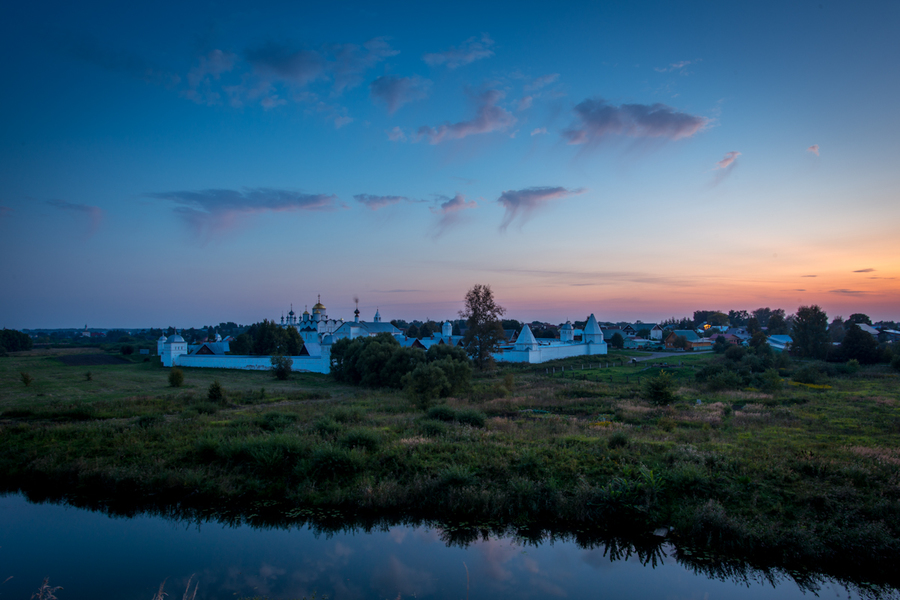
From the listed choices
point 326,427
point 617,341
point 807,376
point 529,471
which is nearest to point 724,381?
point 807,376

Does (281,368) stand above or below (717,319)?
below

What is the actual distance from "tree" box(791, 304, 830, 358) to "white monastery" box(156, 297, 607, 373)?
64.6 ft

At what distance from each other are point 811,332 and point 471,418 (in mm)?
47349

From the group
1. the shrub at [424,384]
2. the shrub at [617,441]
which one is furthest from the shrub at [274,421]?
the shrub at [617,441]

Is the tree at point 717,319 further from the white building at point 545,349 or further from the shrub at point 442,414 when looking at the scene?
the shrub at point 442,414

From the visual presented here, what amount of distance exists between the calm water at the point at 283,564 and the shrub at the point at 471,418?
6.92 meters

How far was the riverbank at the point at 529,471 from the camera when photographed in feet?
28.7

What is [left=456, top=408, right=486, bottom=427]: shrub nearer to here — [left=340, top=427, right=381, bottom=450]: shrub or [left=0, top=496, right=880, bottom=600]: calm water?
[left=340, top=427, right=381, bottom=450]: shrub

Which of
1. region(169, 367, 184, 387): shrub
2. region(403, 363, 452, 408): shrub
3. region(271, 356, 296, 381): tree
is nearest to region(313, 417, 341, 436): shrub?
region(403, 363, 452, 408): shrub

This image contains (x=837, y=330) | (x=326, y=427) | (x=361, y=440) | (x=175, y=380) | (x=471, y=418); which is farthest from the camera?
(x=837, y=330)

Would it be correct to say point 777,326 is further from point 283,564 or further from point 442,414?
point 283,564

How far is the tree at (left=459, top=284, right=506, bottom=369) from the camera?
3812 centimetres

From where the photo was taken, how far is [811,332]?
152ft

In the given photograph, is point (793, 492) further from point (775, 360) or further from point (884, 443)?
point (775, 360)
